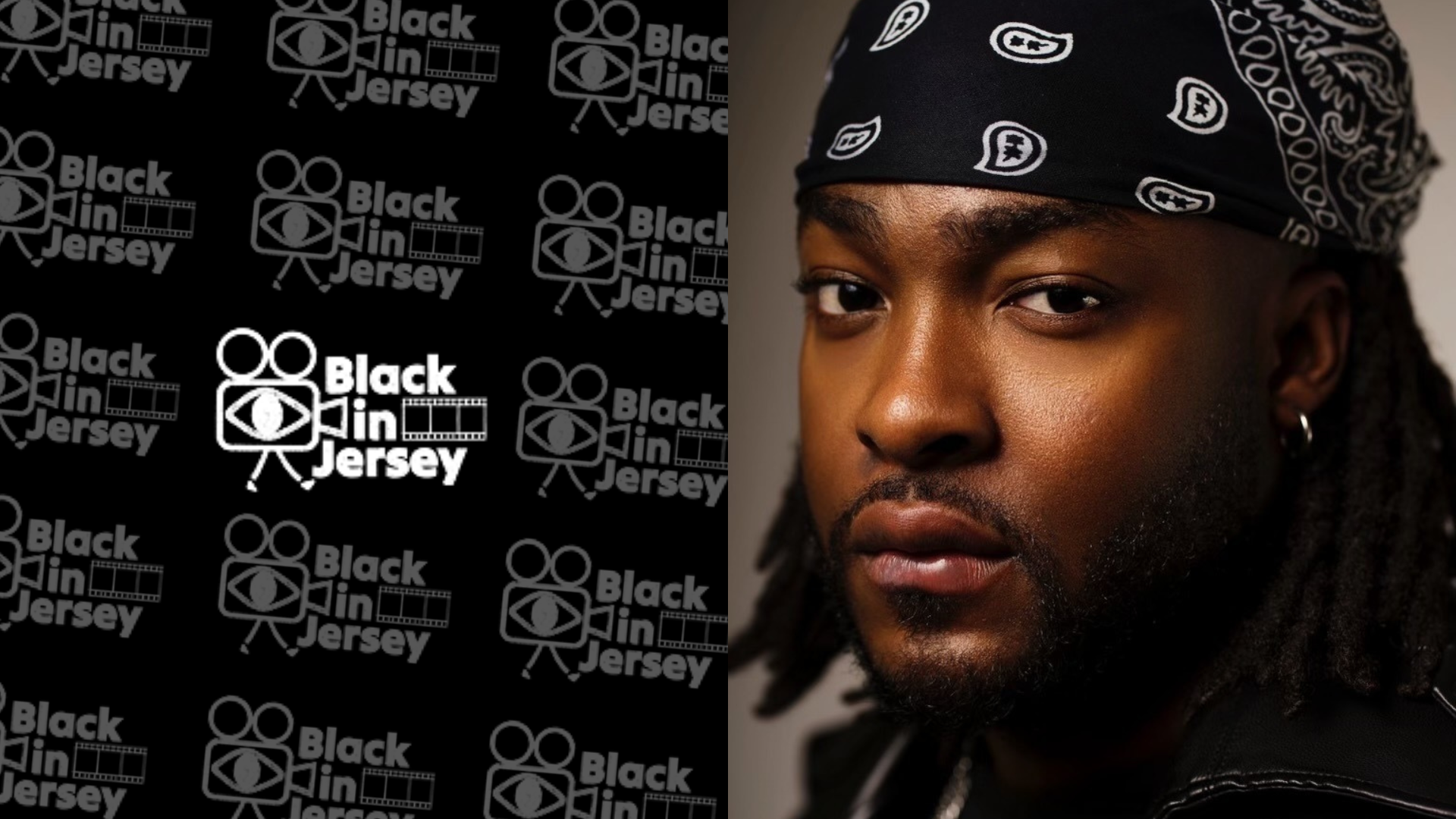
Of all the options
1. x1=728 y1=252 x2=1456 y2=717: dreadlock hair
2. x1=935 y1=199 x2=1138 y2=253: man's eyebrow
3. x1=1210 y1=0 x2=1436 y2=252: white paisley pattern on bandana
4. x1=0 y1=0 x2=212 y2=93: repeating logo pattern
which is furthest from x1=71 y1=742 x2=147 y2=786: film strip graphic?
x1=1210 y1=0 x2=1436 y2=252: white paisley pattern on bandana

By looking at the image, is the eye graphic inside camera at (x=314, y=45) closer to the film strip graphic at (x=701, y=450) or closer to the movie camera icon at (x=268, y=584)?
the movie camera icon at (x=268, y=584)

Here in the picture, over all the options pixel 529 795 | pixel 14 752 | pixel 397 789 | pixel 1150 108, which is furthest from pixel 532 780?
pixel 1150 108

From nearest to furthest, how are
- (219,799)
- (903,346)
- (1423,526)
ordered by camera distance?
(903,346) < (1423,526) < (219,799)

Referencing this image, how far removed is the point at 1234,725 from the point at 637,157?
169cm

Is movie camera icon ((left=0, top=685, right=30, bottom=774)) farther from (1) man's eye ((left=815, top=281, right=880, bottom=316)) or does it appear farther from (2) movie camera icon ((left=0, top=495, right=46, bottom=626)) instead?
(1) man's eye ((left=815, top=281, right=880, bottom=316))

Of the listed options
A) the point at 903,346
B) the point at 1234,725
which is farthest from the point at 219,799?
the point at 1234,725

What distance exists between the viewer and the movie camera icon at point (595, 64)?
2982 mm

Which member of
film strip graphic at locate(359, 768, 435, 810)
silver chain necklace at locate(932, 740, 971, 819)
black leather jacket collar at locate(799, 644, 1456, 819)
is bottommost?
film strip graphic at locate(359, 768, 435, 810)

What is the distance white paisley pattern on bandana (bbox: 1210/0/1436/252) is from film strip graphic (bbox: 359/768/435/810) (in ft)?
6.46

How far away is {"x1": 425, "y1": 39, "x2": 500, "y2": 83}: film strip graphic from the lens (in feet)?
9.62

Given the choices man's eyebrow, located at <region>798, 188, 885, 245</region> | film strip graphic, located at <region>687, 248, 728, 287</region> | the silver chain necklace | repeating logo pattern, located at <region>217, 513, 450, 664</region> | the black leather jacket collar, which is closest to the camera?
the black leather jacket collar

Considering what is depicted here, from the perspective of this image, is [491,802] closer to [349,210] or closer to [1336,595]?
[349,210]

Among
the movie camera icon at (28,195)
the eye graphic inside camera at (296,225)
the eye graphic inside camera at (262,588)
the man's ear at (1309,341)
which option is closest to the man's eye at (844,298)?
the man's ear at (1309,341)

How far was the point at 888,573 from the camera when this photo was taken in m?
1.94
